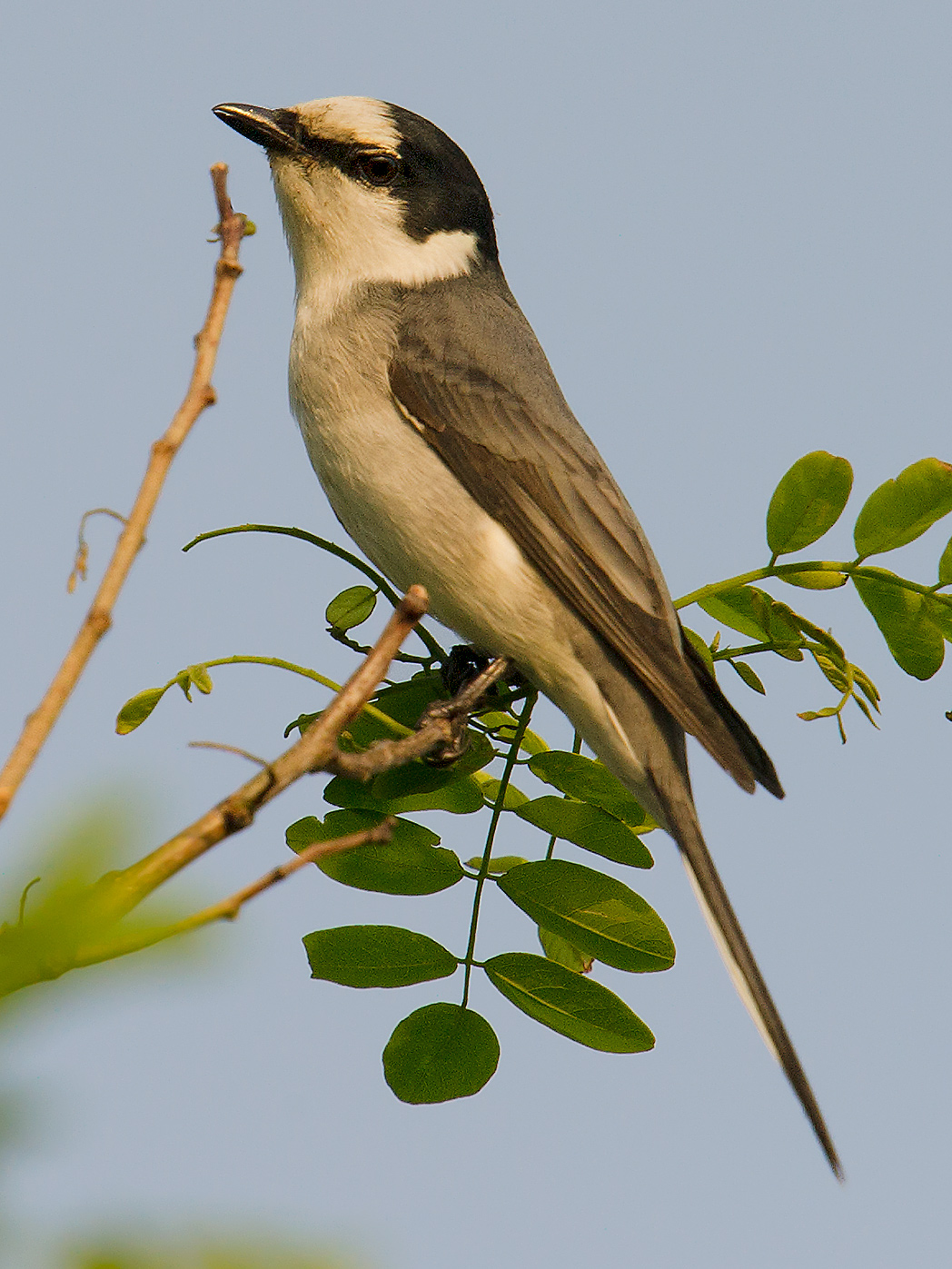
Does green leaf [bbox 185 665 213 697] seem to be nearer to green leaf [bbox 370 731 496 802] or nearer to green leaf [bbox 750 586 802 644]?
green leaf [bbox 370 731 496 802]

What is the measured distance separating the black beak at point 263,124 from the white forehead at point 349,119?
0.06 m

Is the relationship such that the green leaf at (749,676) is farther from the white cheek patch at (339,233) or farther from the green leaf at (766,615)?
the white cheek patch at (339,233)

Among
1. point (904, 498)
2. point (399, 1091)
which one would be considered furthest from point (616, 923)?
point (904, 498)

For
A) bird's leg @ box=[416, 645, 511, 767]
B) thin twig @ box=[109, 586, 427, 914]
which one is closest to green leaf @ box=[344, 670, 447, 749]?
bird's leg @ box=[416, 645, 511, 767]

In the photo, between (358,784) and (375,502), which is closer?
(358,784)

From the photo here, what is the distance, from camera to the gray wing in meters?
3.18

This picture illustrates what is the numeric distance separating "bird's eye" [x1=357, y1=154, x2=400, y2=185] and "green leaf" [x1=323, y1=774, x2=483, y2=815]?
2.23 metres

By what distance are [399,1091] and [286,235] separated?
2797 millimetres

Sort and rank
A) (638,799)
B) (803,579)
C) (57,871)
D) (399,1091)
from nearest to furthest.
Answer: (57,871)
(399,1091)
(803,579)
(638,799)

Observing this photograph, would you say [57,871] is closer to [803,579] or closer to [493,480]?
[803,579]

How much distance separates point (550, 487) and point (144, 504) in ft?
7.54

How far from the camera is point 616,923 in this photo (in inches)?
94.7

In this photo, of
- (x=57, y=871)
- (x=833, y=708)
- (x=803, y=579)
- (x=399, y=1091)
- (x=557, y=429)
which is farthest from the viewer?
(x=557, y=429)

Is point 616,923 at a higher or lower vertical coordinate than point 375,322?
lower
